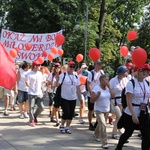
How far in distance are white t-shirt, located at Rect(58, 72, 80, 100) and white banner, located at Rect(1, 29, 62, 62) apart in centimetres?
503

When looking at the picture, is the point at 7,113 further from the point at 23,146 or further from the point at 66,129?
the point at 23,146

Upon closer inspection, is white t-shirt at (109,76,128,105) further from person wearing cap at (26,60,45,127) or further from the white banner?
the white banner

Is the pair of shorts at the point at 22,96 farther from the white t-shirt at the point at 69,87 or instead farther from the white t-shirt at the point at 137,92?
the white t-shirt at the point at 137,92

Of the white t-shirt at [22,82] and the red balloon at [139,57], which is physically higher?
the red balloon at [139,57]

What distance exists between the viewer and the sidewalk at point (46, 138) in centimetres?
693

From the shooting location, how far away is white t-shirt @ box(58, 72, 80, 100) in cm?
829

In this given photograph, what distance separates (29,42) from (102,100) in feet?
A: 23.5

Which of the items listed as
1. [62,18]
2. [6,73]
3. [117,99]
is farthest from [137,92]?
[62,18]

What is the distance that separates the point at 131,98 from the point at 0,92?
3.58 meters

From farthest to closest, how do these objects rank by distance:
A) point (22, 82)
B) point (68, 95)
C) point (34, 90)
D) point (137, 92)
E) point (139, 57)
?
point (22, 82)
point (34, 90)
point (68, 95)
point (139, 57)
point (137, 92)

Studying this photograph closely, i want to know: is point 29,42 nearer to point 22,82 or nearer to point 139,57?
point 22,82

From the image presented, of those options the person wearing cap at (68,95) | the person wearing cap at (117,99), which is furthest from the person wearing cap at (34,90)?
the person wearing cap at (117,99)

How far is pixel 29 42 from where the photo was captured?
13.6m

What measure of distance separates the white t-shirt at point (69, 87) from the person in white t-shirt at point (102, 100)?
1352mm
